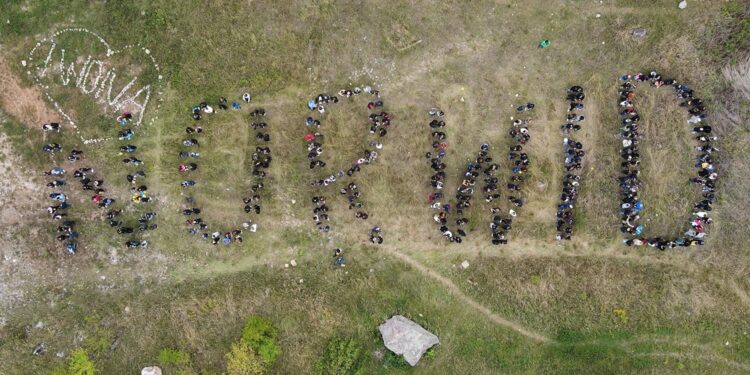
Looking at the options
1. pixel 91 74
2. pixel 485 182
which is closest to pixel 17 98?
pixel 91 74

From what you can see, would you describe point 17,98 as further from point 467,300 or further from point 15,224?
point 467,300

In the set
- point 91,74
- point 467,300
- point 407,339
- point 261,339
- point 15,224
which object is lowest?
point 407,339

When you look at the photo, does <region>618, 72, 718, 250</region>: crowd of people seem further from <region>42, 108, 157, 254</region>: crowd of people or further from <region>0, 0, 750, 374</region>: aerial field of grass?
<region>42, 108, 157, 254</region>: crowd of people

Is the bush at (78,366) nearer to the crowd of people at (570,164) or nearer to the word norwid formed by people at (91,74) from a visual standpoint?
the word norwid formed by people at (91,74)

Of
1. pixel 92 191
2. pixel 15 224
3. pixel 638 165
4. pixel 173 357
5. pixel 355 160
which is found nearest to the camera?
pixel 173 357

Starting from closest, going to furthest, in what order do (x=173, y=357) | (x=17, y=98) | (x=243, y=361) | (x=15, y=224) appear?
(x=243, y=361) < (x=173, y=357) < (x=17, y=98) < (x=15, y=224)

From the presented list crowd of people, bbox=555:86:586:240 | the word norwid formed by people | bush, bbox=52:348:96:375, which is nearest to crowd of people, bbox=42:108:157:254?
the word norwid formed by people

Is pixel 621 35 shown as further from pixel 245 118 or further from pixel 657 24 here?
pixel 245 118
